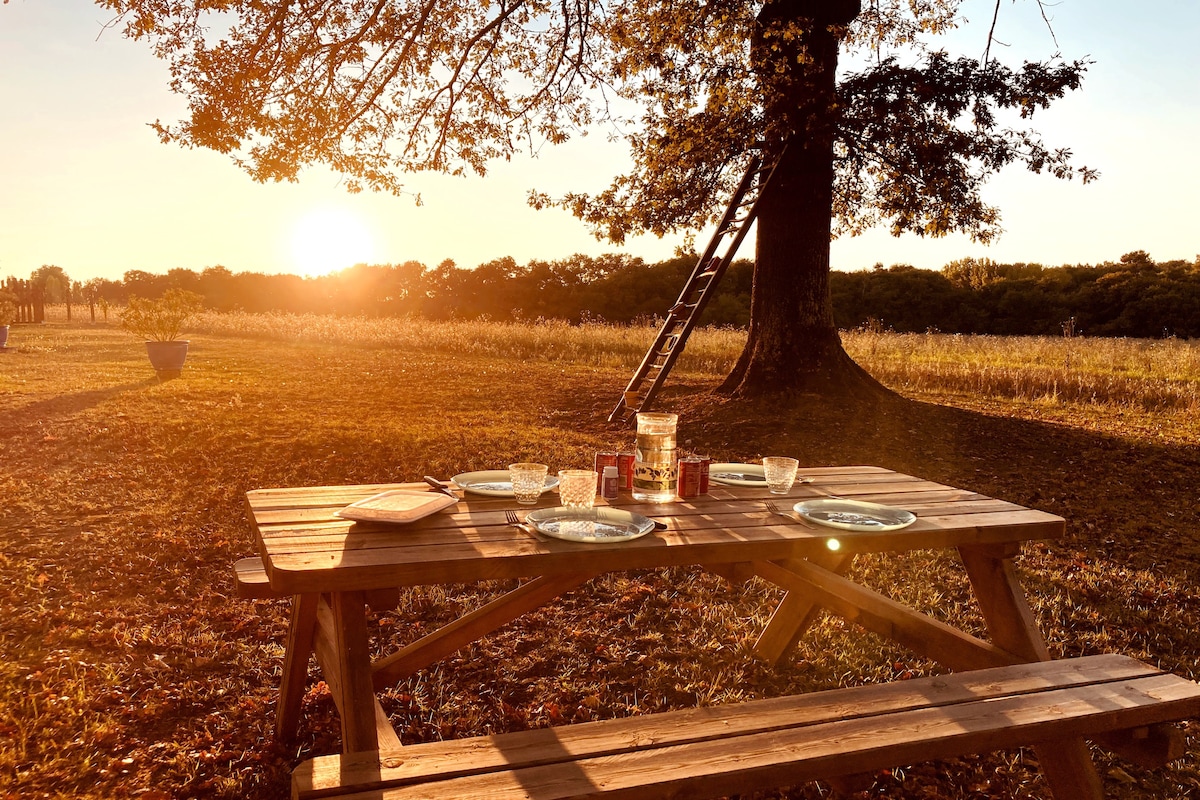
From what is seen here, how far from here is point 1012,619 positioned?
2.53m

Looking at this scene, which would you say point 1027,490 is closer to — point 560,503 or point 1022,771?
point 1022,771

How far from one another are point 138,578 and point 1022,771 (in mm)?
4373

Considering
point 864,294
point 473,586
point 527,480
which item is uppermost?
point 864,294

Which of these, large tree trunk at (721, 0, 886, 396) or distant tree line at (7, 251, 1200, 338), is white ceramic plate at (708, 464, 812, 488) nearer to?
large tree trunk at (721, 0, 886, 396)

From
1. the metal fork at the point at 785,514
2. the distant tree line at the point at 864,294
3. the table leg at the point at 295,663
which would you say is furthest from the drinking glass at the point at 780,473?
the distant tree line at the point at 864,294

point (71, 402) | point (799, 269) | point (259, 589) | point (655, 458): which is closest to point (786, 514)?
point (655, 458)

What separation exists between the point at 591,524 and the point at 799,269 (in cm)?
759

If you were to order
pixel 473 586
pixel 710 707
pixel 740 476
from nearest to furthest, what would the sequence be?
Result: pixel 710 707, pixel 740 476, pixel 473 586

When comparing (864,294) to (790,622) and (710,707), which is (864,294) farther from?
(710,707)

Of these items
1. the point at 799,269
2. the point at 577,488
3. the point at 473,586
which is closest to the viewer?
the point at 577,488

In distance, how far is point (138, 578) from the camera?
4391 mm

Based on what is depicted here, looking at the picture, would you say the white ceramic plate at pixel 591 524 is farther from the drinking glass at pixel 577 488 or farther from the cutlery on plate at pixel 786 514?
the cutlery on plate at pixel 786 514

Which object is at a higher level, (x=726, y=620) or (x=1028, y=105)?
(x=1028, y=105)

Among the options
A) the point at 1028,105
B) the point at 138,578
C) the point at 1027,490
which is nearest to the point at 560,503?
the point at 138,578
